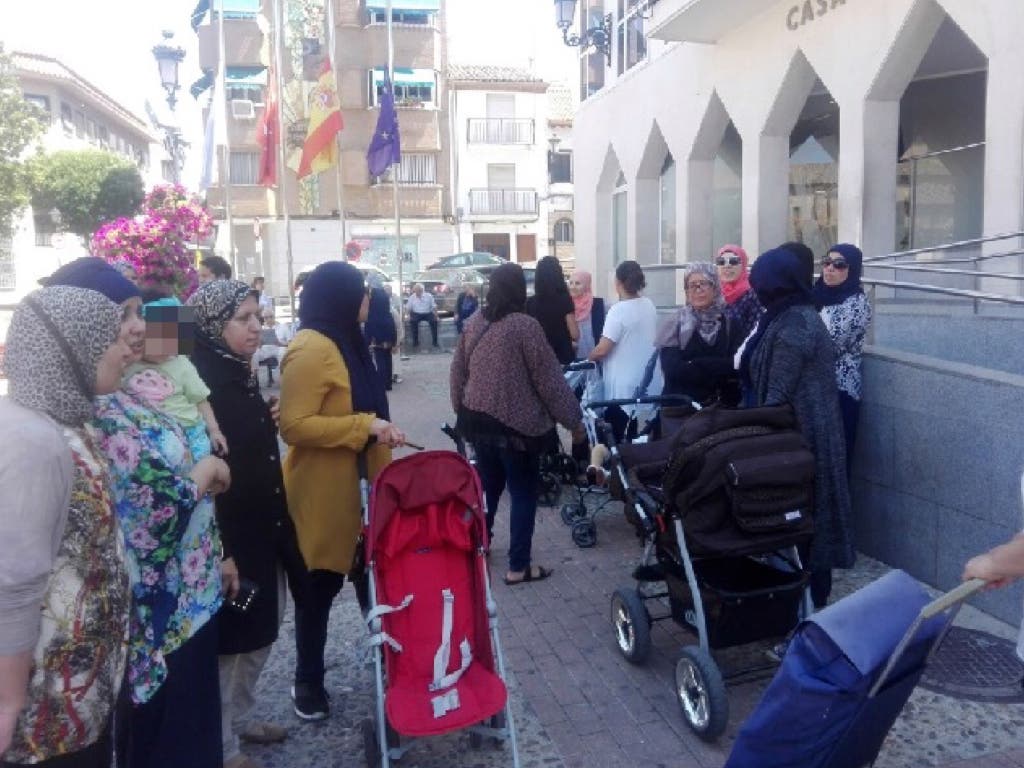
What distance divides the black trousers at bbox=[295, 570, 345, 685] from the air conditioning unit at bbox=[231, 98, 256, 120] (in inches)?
1579

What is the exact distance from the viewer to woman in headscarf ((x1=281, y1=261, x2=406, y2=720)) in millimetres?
3672

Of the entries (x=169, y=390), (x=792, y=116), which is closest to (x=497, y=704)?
(x=169, y=390)

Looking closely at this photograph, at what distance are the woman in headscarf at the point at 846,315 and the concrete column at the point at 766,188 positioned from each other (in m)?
6.77

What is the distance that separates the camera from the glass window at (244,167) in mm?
41875

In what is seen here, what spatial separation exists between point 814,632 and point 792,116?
1064 cm

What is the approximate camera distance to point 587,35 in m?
17.2

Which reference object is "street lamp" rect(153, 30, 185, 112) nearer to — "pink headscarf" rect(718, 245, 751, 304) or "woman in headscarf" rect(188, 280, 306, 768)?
"pink headscarf" rect(718, 245, 751, 304)

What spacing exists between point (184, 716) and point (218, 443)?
0.89 meters

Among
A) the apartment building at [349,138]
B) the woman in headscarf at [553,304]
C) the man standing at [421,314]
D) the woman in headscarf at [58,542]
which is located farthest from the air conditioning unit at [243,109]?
the woman in headscarf at [58,542]

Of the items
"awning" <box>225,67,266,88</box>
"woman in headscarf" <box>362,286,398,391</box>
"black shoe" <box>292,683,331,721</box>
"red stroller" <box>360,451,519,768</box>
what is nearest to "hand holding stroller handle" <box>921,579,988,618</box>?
"red stroller" <box>360,451,519,768</box>

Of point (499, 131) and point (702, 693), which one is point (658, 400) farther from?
point (499, 131)

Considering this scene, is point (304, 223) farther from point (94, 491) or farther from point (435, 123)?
point (94, 491)

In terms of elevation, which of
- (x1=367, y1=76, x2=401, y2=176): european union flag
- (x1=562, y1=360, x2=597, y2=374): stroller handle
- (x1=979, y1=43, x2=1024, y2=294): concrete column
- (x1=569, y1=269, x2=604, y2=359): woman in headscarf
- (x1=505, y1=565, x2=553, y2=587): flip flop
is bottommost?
(x1=505, y1=565, x2=553, y2=587): flip flop

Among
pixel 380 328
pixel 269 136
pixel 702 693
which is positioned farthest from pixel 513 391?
pixel 269 136
